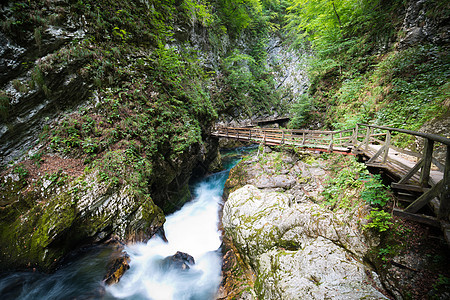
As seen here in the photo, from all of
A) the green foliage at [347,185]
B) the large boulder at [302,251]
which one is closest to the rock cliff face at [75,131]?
the large boulder at [302,251]

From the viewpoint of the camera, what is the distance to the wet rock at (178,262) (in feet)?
17.7

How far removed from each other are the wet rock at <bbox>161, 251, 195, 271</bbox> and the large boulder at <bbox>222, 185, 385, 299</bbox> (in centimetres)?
210

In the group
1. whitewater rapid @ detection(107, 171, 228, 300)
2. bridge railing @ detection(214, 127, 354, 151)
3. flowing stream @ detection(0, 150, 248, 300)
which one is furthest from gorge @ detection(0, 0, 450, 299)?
bridge railing @ detection(214, 127, 354, 151)

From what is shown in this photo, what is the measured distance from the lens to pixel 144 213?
5.59m

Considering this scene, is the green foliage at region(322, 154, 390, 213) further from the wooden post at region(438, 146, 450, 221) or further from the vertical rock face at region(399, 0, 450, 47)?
the vertical rock face at region(399, 0, 450, 47)

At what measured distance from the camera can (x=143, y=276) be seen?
4.86 m

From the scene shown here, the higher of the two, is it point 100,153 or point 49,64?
point 49,64

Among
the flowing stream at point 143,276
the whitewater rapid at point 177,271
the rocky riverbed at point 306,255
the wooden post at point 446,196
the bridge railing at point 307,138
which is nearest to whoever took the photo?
the wooden post at point 446,196

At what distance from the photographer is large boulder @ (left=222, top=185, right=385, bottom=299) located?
9.75ft

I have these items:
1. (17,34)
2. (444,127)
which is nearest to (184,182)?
(17,34)

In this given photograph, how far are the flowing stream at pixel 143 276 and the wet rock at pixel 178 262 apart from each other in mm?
70

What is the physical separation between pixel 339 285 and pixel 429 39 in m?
9.78

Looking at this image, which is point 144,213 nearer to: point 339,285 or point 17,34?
point 339,285

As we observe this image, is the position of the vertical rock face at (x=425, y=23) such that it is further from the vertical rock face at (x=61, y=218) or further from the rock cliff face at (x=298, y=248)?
the vertical rock face at (x=61, y=218)
